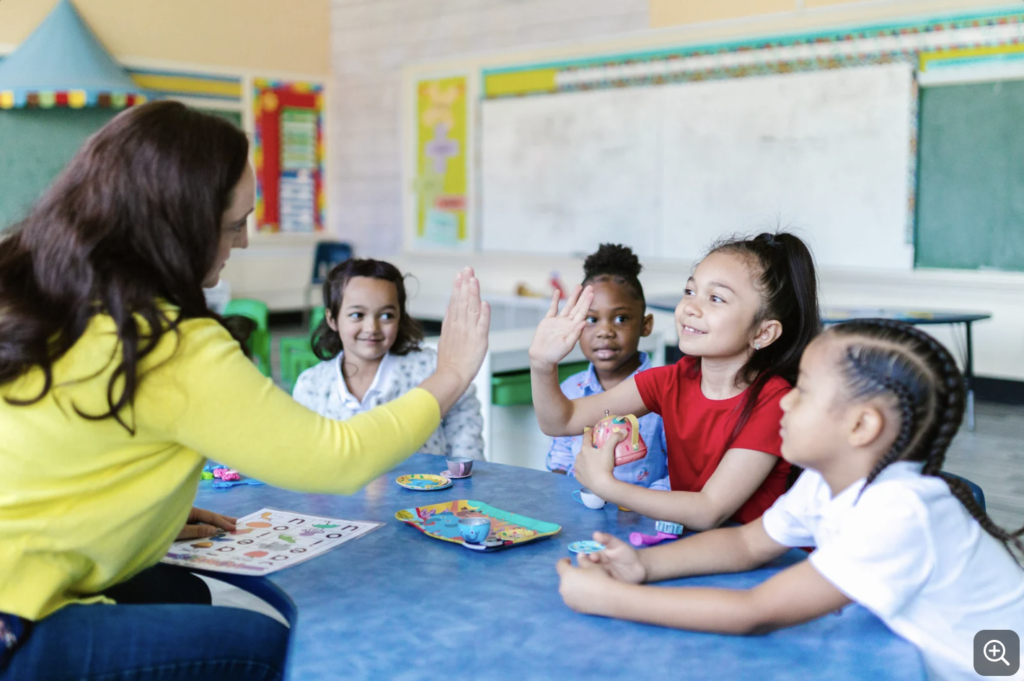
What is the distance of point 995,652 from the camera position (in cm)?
106

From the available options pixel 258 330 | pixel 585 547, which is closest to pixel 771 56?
pixel 258 330

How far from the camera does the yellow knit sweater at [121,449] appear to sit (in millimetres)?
1037

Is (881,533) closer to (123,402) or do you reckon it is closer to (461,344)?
(461,344)

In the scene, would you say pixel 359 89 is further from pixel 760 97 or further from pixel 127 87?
pixel 760 97

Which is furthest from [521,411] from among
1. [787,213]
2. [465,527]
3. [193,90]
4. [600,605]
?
[193,90]

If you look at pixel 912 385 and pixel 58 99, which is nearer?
pixel 912 385

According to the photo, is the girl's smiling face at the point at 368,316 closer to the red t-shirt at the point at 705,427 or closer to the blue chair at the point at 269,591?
the red t-shirt at the point at 705,427

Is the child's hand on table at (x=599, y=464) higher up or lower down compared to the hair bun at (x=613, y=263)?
lower down

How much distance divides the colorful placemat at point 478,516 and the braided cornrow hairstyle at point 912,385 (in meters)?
0.50

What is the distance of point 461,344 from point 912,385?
0.63 m

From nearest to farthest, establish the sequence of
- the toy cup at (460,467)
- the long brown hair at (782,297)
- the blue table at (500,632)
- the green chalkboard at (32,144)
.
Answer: the blue table at (500,632) → the long brown hair at (782,297) → the toy cup at (460,467) → the green chalkboard at (32,144)

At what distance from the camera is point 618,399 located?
5.85 ft

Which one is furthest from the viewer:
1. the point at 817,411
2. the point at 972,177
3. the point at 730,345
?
the point at 972,177

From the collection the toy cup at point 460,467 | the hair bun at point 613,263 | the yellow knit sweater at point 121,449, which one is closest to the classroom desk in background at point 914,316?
the hair bun at point 613,263
